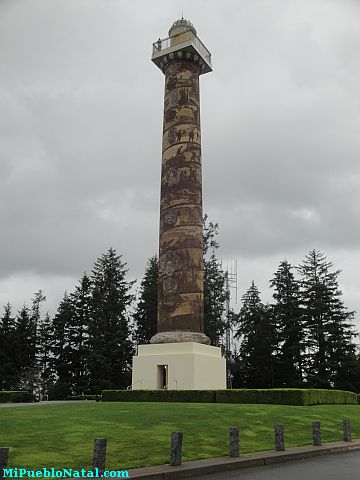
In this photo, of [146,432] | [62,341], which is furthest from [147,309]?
[146,432]

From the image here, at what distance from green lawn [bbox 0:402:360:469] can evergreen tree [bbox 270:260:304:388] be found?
2763 centimetres

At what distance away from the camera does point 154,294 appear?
47531mm

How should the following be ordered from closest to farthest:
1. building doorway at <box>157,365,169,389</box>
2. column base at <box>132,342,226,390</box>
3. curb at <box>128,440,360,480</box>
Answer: curb at <box>128,440,360,480</box> → column base at <box>132,342,226,390</box> → building doorway at <box>157,365,169,389</box>

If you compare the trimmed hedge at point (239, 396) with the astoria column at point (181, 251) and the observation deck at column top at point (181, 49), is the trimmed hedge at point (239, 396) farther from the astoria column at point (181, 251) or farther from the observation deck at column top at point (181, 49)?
the observation deck at column top at point (181, 49)

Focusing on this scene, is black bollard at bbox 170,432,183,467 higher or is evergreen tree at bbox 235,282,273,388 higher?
evergreen tree at bbox 235,282,273,388

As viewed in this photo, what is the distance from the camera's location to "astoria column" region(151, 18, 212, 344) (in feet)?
86.4

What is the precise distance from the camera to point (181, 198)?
90.5 ft

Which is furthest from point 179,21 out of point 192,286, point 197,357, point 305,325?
point 305,325

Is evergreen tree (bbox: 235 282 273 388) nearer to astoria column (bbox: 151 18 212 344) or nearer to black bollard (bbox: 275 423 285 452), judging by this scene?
astoria column (bbox: 151 18 212 344)

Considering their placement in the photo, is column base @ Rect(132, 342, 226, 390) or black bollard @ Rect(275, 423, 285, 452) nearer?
black bollard @ Rect(275, 423, 285, 452)

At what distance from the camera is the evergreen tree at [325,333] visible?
42031 mm

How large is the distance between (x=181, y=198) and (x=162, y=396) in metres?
10.9

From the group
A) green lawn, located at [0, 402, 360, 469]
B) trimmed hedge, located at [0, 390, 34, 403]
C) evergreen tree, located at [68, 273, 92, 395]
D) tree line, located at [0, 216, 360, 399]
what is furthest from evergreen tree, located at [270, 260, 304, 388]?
green lawn, located at [0, 402, 360, 469]

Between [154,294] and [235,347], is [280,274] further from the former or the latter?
[154,294]
